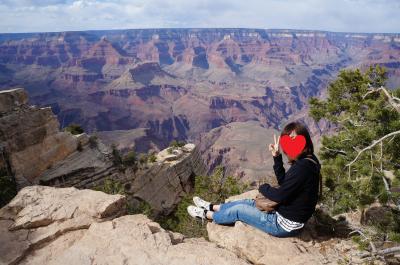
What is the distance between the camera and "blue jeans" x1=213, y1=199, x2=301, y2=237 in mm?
8008

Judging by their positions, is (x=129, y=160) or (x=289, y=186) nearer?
(x=289, y=186)

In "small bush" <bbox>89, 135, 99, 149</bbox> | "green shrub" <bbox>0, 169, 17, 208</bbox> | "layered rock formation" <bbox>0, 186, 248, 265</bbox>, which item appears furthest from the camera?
"small bush" <bbox>89, 135, 99, 149</bbox>

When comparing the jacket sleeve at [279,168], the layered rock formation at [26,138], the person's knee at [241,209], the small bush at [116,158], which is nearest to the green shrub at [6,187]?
the layered rock formation at [26,138]

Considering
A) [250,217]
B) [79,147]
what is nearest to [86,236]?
[250,217]

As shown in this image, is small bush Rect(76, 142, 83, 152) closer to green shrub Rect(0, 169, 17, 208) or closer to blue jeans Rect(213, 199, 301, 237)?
green shrub Rect(0, 169, 17, 208)

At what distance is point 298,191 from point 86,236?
4.76 meters

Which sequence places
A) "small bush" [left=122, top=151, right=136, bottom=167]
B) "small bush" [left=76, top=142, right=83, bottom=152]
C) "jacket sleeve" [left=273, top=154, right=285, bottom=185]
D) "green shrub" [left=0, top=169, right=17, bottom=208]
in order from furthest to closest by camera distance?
"small bush" [left=122, top=151, right=136, bottom=167]
"small bush" [left=76, top=142, right=83, bottom=152]
"green shrub" [left=0, top=169, right=17, bottom=208]
"jacket sleeve" [left=273, top=154, right=285, bottom=185]

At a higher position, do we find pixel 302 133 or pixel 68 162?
pixel 302 133
